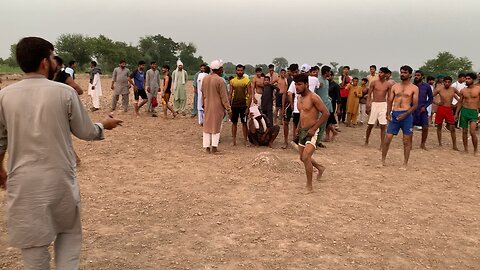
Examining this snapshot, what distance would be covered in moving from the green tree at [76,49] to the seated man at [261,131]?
145 ft

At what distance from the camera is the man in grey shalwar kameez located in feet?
7.13

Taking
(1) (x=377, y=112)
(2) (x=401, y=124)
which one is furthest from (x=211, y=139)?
(1) (x=377, y=112)

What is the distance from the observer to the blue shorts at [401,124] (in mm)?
6957

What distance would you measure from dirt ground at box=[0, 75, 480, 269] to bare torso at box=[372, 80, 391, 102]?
157 cm

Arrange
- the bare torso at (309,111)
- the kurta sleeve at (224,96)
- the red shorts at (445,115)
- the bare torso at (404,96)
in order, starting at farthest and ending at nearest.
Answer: the red shorts at (445,115) < the kurta sleeve at (224,96) < the bare torso at (404,96) < the bare torso at (309,111)

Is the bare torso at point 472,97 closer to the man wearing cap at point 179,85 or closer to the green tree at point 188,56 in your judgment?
the man wearing cap at point 179,85

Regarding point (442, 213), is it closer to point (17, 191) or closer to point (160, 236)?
point (160, 236)

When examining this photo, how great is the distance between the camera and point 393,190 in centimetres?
563

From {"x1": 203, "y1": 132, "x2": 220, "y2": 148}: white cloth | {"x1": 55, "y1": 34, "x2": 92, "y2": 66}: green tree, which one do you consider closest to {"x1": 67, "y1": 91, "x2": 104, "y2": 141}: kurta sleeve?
{"x1": 203, "y1": 132, "x2": 220, "y2": 148}: white cloth

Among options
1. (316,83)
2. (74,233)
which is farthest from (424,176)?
(74,233)

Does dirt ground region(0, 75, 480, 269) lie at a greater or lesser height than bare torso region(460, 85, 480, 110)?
lesser

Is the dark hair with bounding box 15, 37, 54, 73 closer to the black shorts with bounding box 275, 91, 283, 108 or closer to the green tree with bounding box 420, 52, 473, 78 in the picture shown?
the black shorts with bounding box 275, 91, 283, 108

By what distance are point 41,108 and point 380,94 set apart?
25.7 ft

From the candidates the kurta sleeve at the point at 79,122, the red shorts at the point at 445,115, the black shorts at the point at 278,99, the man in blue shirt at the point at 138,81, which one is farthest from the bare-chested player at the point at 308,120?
the man in blue shirt at the point at 138,81
